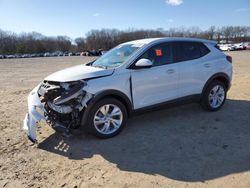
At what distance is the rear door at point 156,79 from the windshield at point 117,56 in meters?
0.32

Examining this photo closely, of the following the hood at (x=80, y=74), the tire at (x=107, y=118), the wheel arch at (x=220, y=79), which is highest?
the hood at (x=80, y=74)

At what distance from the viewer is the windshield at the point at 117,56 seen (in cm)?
607

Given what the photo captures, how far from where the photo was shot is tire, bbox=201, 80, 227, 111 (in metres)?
7.13

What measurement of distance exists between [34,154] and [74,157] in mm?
731

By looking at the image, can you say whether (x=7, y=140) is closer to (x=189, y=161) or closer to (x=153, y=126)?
(x=153, y=126)

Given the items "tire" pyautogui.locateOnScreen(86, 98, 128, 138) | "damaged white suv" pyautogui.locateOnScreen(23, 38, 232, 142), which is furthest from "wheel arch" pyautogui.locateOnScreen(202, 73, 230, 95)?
"tire" pyautogui.locateOnScreen(86, 98, 128, 138)

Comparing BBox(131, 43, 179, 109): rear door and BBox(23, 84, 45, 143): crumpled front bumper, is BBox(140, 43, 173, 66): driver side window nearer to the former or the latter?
BBox(131, 43, 179, 109): rear door

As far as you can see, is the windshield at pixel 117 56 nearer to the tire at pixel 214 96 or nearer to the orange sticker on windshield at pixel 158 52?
the orange sticker on windshield at pixel 158 52

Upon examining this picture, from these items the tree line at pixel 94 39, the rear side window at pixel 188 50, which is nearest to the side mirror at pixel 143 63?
the rear side window at pixel 188 50

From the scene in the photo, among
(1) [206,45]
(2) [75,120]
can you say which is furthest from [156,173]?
(1) [206,45]

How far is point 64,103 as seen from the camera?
538 centimetres

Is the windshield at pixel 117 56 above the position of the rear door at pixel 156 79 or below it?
above

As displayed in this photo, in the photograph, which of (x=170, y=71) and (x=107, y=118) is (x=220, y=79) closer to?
(x=170, y=71)

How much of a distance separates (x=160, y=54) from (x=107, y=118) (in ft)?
5.99
